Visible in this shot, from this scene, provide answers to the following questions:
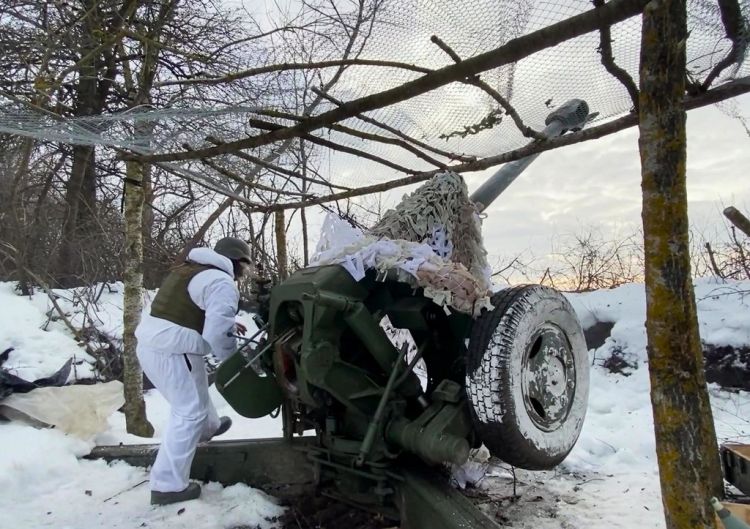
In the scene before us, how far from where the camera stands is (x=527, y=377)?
9.29ft

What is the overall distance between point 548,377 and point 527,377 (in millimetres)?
202

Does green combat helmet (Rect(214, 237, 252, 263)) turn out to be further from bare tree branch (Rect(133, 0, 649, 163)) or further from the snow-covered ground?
the snow-covered ground

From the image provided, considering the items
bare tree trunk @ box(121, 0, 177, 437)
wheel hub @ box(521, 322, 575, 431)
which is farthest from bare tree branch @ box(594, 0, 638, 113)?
bare tree trunk @ box(121, 0, 177, 437)

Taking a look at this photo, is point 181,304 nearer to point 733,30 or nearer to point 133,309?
point 133,309

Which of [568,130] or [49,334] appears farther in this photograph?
[49,334]

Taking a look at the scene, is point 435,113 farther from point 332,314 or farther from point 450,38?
point 332,314

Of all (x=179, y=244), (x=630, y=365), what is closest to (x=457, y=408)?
(x=630, y=365)

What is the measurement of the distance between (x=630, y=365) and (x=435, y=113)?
12.4 feet

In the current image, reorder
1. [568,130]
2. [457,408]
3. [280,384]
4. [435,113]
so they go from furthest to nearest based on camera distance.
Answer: [435,113] < [568,130] < [280,384] < [457,408]

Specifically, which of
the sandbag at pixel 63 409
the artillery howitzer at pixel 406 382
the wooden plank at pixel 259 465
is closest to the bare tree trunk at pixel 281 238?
the sandbag at pixel 63 409

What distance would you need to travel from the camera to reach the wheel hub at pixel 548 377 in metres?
2.85

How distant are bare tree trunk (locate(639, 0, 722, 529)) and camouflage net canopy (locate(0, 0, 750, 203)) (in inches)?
35.2

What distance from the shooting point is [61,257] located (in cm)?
1072

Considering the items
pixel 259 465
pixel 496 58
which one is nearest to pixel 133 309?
pixel 259 465
